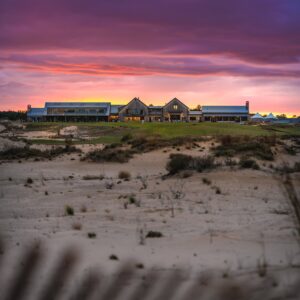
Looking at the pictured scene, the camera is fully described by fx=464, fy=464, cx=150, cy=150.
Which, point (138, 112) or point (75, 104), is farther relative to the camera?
point (75, 104)

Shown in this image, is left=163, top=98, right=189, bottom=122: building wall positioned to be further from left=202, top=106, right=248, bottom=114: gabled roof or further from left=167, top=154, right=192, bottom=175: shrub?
left=167, top=154, right=192, bottom=175: shrub

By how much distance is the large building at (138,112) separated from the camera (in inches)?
4188

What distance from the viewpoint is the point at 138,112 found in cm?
10638

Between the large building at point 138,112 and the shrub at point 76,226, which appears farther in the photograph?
the large building at point 138,112

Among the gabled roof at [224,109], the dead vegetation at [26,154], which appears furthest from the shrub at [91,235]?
the gabled roof at [224,109]

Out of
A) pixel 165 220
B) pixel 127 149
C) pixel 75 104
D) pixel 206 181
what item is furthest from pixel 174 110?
pixel 165 220

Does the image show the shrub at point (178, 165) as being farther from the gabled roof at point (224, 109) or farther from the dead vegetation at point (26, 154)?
the gabled roof at point (224, 109)

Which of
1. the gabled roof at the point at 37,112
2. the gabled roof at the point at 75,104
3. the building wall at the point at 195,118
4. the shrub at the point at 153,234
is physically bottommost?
the shrub at the point at 153,234

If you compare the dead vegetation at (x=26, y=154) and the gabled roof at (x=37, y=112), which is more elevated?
the gabled roof at (x=37, y=112)

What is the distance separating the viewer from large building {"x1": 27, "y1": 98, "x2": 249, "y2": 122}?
349ft

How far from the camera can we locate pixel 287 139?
140 feet

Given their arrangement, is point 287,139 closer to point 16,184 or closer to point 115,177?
point 115,177

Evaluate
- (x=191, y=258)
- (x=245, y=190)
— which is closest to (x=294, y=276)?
(x=191, y=258)

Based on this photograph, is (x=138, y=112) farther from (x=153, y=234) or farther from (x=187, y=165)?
(x=153, y=234)
